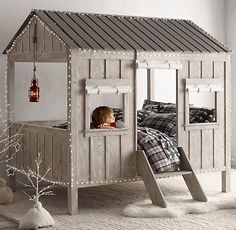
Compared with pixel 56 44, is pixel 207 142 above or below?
below

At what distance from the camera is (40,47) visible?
5469 mm

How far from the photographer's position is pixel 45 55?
5.38 meters

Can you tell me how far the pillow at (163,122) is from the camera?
601 cm

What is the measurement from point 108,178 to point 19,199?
3.26 feet

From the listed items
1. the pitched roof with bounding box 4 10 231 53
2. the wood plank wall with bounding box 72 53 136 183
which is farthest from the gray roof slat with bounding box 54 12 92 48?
the wood plank wall with bounding box 72 53 136 183

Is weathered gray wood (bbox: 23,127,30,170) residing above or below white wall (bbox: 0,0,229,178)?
below

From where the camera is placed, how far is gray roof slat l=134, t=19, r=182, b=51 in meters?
5.58

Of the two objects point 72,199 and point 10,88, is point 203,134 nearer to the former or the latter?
point 72,199

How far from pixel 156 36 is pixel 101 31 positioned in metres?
0.56

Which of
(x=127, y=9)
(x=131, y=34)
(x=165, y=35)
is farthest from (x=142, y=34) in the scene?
(x=127, y=9)

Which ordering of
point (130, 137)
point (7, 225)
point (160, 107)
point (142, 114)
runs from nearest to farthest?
point (7, 225)
point (130, 137)
point (142, 114)
point (160, 107)

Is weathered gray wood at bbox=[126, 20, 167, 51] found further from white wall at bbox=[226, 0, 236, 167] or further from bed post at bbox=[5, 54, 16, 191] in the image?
white wall at bbox=[226, 0, 236, 167]

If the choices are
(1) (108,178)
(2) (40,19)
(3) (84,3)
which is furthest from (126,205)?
(3) (84,3)

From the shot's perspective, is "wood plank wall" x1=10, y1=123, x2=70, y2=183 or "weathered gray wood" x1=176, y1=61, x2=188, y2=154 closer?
"wood plank wall" x1=10, y1=123, x2=70, y2=183
